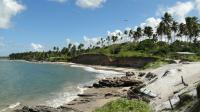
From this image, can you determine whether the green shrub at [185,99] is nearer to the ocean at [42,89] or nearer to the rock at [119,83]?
the ocean at [42,89]

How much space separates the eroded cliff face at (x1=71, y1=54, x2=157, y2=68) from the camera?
115 m

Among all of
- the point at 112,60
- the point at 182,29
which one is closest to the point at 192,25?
the point at 182,29

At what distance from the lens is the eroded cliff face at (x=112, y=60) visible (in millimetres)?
115175

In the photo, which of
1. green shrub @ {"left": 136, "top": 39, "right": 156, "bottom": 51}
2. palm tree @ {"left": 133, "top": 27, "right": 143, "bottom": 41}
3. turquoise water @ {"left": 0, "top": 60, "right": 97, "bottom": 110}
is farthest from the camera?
palm tree @ {"left": 133, "top": 27, "right": 143, "bottom": 41}

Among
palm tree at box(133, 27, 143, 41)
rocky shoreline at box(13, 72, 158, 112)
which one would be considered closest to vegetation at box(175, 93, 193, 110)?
rocky shoreline at box(13, 72, 158, 112)

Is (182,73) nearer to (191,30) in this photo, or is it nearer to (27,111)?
(27,111)

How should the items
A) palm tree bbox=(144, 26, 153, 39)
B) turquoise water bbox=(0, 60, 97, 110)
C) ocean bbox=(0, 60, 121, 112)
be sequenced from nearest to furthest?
ocean bbox=(0, 60, 121, 112)
turquoise water bbox=(0, 60, 97, 110)
palm tree bbox=(144, 26, 153, 39)

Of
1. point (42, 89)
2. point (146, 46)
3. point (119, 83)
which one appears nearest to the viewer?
point (119, 83)

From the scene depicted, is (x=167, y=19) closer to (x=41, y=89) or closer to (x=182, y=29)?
(x=182, y=29)

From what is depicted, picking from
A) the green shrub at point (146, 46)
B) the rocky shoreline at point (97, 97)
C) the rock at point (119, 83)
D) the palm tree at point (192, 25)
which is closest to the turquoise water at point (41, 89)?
the rocky shoreline at point (97, 97)

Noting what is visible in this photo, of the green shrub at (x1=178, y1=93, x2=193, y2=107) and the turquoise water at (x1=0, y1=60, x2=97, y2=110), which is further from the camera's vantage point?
the turquoise water at (x1=0, y1=60, x2=97, y2=110)

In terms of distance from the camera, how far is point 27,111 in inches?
1222

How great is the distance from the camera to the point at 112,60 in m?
140

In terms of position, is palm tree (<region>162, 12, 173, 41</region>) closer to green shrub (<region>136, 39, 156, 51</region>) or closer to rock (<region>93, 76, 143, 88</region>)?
green shrub (<region>136, 39, 156, 51</region>)
